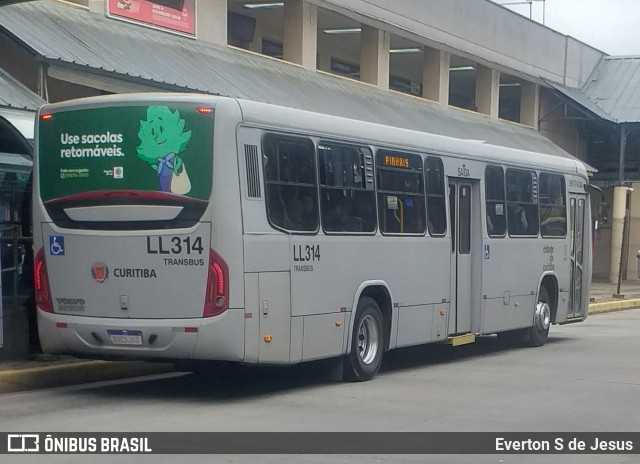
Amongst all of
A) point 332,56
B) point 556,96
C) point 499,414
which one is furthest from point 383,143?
point 556,96

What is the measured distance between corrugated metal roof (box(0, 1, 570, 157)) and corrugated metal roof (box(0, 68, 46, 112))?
1.98 ft

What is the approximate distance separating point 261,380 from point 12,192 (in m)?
3.87

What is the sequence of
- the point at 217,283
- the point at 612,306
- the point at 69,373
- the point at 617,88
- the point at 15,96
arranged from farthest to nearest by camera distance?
the point at 617,88
the point at 612,306
the point at 15,96
the point at 69,373
the point at 217,283

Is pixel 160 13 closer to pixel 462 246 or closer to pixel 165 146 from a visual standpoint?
pixel 462 246

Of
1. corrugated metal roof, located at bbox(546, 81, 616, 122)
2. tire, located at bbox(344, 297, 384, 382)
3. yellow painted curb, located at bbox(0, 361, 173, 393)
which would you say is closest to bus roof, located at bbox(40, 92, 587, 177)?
tire, located at bbox(344, 297, 384, 382)

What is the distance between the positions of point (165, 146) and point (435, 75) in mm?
22759

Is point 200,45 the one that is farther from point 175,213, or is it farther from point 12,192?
point 175,213

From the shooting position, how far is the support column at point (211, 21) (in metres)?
23.5

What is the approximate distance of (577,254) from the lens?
20.4 m

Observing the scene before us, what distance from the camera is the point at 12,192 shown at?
13922 millimetres

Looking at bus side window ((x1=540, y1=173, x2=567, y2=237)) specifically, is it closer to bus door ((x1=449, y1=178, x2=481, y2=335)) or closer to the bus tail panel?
bus door ((x1=449, y1=178, x2=481, y2=335))

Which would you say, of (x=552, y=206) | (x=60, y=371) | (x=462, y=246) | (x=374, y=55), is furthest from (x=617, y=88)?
(x=60, y=371)

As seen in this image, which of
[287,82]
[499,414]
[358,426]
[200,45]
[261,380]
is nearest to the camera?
[358,426]

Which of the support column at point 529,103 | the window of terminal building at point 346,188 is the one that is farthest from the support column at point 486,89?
the window of terminal building at point 346,188
